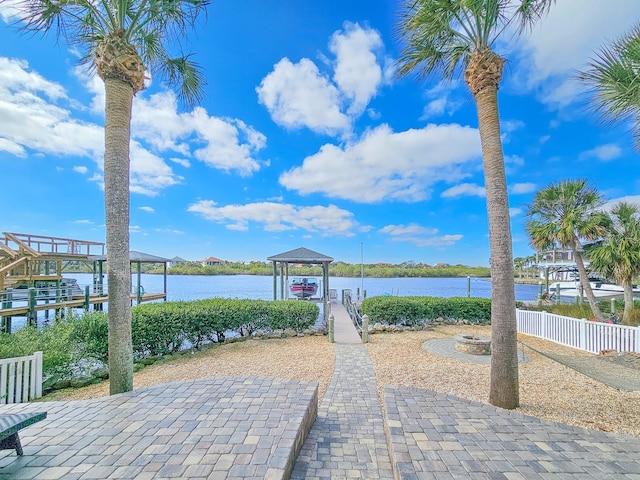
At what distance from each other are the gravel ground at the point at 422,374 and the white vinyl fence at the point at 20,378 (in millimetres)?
313

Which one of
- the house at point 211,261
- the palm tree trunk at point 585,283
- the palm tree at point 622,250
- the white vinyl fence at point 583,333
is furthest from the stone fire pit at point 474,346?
the house at point 211,261

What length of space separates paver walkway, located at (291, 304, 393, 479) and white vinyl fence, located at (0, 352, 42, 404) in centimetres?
498

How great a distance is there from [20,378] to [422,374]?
707 centimetres

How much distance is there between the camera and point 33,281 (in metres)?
15.3

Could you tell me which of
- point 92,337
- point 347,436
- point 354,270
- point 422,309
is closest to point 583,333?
point 422,309

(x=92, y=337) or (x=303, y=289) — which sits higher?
(x=92, y=337)

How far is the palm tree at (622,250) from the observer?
9.55m

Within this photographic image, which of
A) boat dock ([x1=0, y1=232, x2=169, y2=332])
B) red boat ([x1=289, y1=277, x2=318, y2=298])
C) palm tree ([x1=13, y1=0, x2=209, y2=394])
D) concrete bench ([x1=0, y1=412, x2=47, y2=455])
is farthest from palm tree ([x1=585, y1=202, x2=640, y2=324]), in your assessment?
boat dock ([x1=0, y1=232, x2=169, y2=332])

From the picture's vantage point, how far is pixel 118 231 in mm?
4086

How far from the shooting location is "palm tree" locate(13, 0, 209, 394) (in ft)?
13.2

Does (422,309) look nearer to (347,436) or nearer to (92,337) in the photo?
(347,436)

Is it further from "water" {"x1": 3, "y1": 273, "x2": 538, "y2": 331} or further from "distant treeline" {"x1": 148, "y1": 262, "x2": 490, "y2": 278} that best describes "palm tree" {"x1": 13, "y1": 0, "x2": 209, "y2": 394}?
"distant treeline" {"x1": 148, "y1": 262, "x2": 490, "y2": 278}

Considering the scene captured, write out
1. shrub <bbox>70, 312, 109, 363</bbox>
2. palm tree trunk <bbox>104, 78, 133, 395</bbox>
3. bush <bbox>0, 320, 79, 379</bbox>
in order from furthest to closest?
shrub <bbox>70, 312, 109, 363</bbox>
bush <bbox>0, 320, 79, 379</bbox>
palm tree trunk <bbox>104, 78, 133, 395</bbox>

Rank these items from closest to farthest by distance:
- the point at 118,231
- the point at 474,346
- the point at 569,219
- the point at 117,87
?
the point at 118,231 < the point at 117,87 < the point at 474,346 < the point at 569,219
